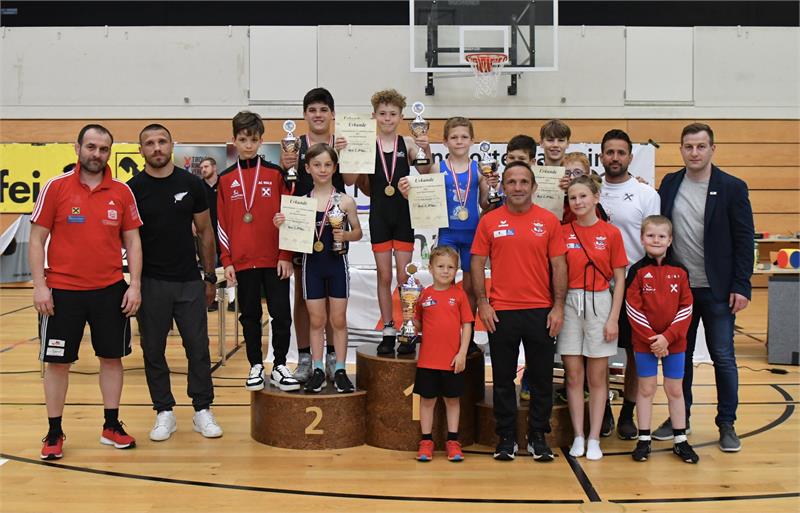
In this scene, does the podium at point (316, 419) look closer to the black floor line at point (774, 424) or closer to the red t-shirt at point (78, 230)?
the red t-shirt at point (78, 230)

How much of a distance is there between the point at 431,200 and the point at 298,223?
745 millimetres

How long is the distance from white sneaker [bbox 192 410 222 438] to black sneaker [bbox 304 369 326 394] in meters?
0.65

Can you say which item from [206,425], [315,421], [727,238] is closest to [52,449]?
[206,425]

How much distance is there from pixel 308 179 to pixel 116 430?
1786 millimetres

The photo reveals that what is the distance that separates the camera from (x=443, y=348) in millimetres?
4156

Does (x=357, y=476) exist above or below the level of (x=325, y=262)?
below

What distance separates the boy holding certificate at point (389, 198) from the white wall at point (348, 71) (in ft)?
25.5

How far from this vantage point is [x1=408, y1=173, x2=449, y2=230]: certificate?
439 centimetres

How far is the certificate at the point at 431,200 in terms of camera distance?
4391mm

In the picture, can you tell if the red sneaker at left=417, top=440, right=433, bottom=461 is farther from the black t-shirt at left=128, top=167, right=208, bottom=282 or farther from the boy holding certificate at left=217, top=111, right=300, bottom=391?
the black t-shirt at left=128, top=167, right=208, bottom=282

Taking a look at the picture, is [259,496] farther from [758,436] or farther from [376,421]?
[758,436]

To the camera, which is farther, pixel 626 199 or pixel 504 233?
pixel 626 199

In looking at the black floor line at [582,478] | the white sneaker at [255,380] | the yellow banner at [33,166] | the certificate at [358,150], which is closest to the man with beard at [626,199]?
the black floor line at [582,478]

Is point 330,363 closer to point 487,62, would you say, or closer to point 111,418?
point 111,418
